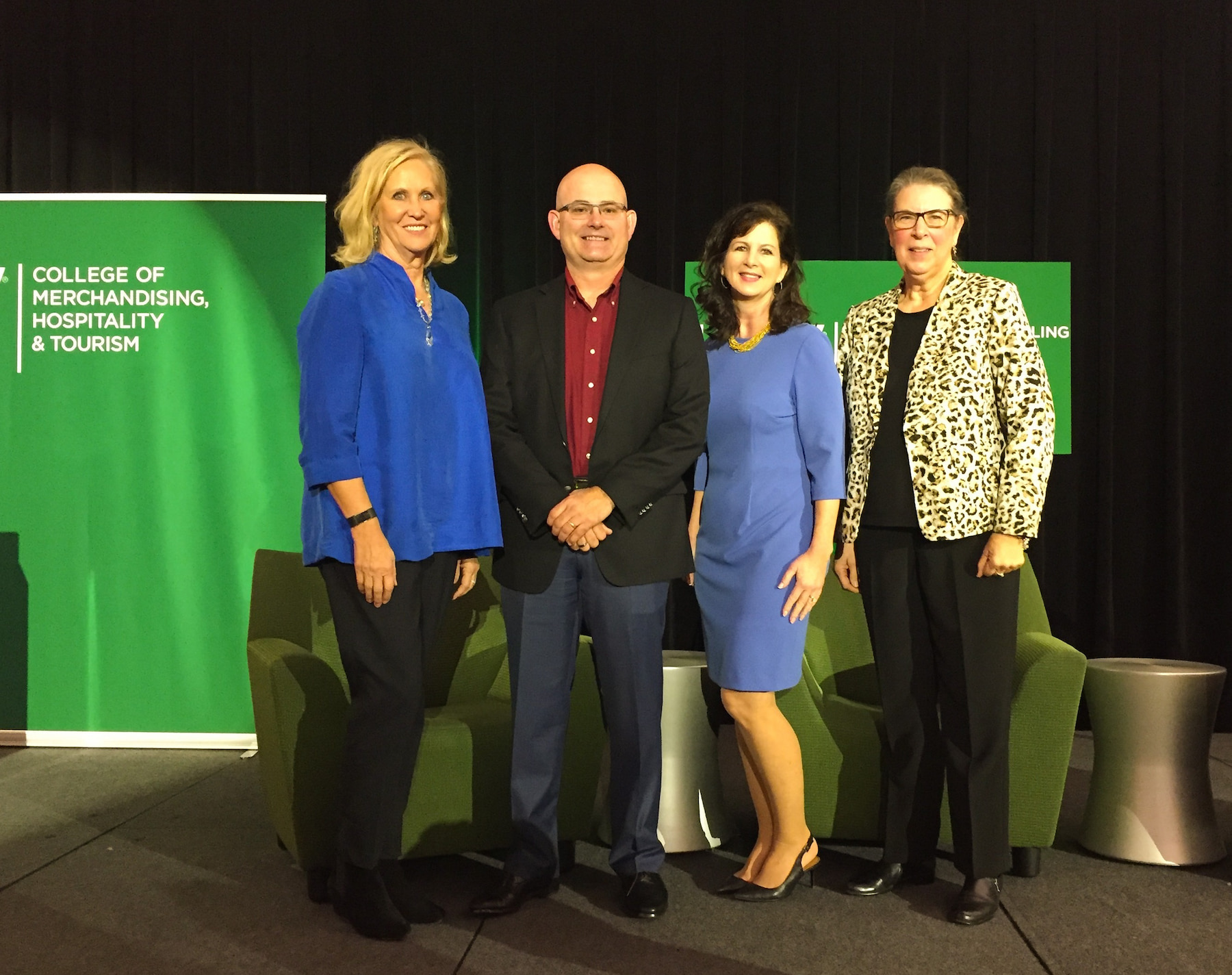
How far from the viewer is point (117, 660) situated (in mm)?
4148

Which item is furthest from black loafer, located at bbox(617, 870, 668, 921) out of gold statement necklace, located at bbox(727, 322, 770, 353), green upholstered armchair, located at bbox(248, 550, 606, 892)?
gold statement necklace, located at bbox(727, 322, 770, 353)

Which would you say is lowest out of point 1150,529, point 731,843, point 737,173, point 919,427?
point 731,843

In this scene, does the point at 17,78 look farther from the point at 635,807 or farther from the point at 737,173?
the point at 635,807

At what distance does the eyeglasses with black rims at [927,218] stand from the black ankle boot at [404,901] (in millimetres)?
1805

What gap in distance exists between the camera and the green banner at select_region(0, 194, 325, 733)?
416cm

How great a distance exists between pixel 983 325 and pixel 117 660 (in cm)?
334

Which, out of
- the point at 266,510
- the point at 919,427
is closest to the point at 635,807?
the point at 919,427

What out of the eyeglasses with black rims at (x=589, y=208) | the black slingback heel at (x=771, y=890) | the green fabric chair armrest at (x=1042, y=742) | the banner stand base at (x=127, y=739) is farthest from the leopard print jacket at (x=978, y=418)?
the banner stand base at (x=127, y=739)

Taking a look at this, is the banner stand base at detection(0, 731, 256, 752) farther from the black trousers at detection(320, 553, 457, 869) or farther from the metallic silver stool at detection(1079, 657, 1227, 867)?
the metallic silver stool at detection(1079, 657, 1227, 867)

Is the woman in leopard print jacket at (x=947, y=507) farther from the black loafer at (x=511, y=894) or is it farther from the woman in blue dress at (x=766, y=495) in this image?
the black loafer at (x=511, y=894)

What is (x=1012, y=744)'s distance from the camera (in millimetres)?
2809

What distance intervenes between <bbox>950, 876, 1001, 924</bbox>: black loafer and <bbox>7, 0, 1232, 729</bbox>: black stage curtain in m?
2.63

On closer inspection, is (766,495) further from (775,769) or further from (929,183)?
(929,183)

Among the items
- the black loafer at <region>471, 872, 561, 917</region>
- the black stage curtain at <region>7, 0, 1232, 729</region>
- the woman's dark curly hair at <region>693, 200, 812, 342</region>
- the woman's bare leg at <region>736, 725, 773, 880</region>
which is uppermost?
the black stage curtain at <region>7, 0, 1232, 729</region>
